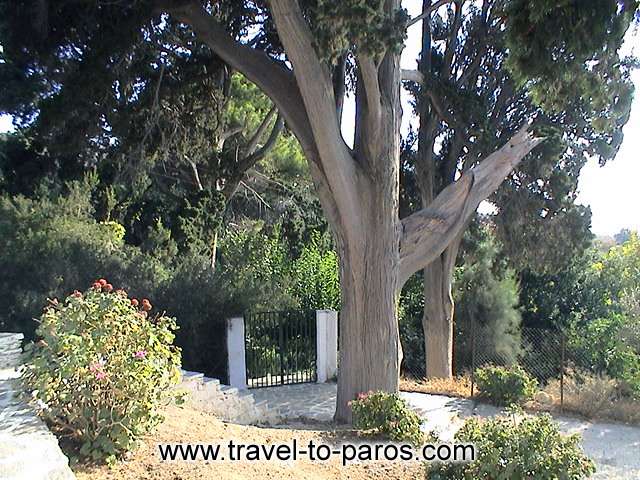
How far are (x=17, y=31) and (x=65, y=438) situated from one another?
266 inches

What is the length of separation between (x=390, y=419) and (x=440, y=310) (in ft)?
24.4

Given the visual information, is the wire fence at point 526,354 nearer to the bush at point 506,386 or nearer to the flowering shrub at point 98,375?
the bush at point 506,386

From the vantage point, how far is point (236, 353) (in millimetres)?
11758

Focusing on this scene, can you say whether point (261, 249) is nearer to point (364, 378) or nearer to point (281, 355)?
point (281, 355)

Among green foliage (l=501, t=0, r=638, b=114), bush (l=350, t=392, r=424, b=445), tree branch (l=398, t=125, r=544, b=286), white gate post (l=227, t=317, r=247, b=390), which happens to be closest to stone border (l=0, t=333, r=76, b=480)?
bush (l=350, t=392, r=424, b=445)

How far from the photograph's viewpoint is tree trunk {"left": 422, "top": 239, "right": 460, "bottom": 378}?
42.4ft

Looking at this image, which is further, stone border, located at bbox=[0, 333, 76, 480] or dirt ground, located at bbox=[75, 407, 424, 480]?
dirt ground, located at bbox=[75, 407, 424, 480]

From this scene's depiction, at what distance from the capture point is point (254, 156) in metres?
15.3

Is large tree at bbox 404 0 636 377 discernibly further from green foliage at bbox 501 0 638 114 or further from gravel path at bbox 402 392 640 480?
green foliage at bbox 501 0 638 114

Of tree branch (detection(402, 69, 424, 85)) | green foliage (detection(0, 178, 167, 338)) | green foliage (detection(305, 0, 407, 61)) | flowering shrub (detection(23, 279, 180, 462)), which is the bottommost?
flowering shrub (detection(23, 279, 180, 462))

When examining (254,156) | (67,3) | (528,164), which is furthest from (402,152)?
(67,3)

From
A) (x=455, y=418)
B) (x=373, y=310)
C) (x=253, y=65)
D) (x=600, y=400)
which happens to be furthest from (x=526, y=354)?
(x=253, y=65)

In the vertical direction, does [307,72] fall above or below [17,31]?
below

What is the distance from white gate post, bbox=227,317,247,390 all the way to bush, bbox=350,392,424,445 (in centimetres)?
609
